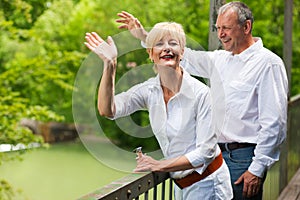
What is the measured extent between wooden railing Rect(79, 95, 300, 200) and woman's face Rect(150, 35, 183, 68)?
40 centimetres

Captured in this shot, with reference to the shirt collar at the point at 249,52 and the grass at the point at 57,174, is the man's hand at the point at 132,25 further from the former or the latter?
the grass at the point at 57,174

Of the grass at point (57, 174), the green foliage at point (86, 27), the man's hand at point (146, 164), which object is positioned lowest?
the grass at point (57, 174)

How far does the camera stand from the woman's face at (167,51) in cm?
213

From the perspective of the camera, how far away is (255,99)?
2.75 meters

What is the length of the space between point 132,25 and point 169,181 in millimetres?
621

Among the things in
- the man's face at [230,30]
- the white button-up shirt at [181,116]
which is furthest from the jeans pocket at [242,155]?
the white button-up shirt at [181,116]

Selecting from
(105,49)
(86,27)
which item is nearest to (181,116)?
(105,49)

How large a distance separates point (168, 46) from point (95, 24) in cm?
2024

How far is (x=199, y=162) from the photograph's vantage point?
2244 mm

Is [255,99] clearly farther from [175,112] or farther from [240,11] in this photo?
[175,112]

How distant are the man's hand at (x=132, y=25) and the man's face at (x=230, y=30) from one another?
13.6 inches

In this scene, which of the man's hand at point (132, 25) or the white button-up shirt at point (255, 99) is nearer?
the man's hand at point (132, 25)

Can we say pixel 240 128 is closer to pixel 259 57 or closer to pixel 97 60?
pixel 259 57

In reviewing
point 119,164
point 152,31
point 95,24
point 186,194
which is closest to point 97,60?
point 152,31
